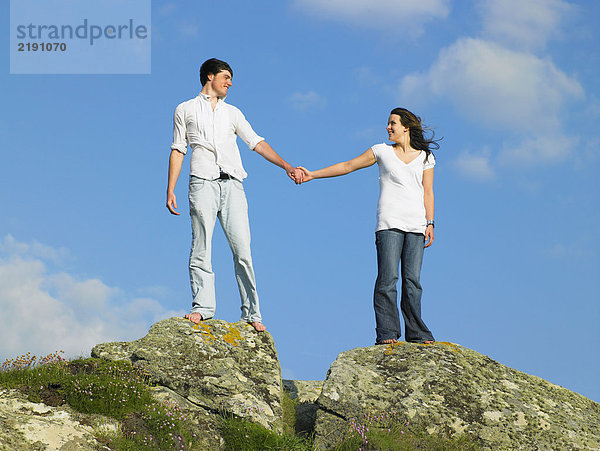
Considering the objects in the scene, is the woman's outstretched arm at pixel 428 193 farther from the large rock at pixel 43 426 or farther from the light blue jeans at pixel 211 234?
the large rock at pixel 43 426

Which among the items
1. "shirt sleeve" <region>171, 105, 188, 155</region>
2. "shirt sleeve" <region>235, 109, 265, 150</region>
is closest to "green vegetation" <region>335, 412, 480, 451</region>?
"shirt sleeve" <region>235, 109, 265, 150</region>

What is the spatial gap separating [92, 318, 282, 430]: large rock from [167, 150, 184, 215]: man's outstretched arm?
1842 millimetres

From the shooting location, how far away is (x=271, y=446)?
873 centimetres

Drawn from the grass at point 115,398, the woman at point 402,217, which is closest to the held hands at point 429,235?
the woman at point 402,217

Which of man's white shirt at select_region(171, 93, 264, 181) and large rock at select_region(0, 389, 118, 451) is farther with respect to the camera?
man's white shirt at select_region(171, 93, 264, 181)

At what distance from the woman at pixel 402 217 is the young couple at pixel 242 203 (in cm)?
2

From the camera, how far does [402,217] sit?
35.6 feet

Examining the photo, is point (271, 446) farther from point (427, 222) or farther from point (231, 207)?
point (427, 222)

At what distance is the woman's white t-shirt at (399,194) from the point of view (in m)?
10.9

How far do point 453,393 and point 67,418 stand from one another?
5355mm

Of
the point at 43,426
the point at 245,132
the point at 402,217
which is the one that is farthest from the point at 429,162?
the point at 43,426

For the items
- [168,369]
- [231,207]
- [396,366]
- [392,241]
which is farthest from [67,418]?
[392,241]

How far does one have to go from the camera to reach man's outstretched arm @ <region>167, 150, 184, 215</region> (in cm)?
1063

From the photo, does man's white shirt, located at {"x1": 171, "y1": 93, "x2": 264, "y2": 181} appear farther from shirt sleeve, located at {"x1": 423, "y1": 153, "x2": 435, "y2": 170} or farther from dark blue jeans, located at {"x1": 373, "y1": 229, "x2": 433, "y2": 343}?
shirt sleeve, located at {"x1": 423, "y1": 153, "x2": 435, "y2": 170}
